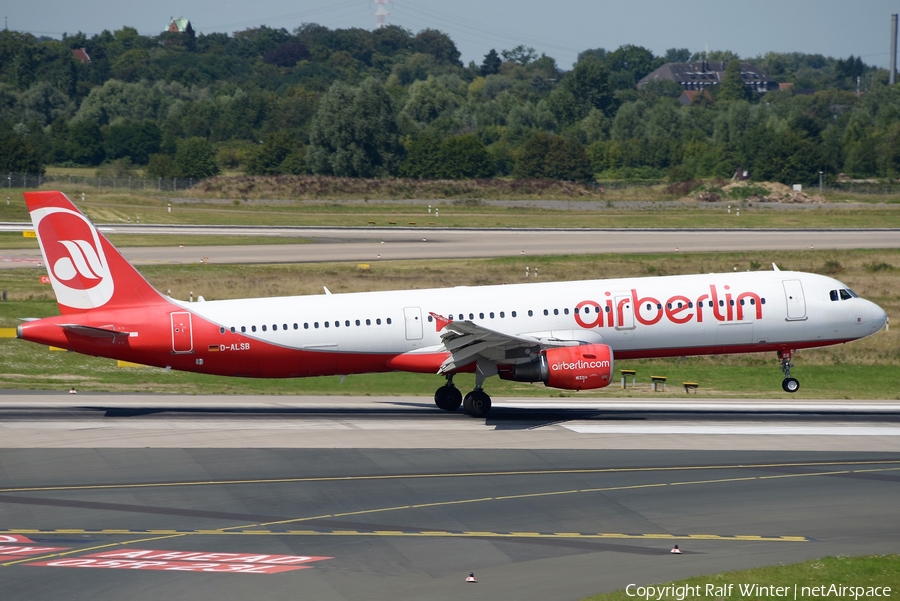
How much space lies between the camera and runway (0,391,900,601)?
22.0 metres

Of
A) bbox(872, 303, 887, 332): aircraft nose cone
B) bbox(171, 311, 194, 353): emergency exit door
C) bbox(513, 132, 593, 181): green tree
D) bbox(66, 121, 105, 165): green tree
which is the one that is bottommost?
bbox(872, 303, 887, 332): aircraft nose cone

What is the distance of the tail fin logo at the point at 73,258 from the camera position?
3738 cm

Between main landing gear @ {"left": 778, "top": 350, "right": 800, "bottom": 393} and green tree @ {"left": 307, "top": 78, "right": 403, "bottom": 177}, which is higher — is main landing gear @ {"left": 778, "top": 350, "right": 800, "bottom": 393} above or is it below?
below

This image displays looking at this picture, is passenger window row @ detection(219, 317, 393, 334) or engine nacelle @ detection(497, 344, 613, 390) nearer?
engine nacelle @ detection(497, 344, 613, 390)

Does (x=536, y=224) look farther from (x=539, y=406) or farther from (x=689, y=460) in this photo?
(x=689, y=460)

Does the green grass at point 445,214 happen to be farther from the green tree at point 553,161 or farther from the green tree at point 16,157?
the green tree at point 553,161

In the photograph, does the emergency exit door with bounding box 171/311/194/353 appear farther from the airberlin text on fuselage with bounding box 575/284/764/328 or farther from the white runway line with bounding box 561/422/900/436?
the airberlin text on fuselage with bounding box 575/284/764/328

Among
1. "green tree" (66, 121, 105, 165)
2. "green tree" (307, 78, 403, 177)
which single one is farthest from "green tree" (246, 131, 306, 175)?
"green tree" (66, 121, 105, 165)

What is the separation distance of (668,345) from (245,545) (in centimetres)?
2130

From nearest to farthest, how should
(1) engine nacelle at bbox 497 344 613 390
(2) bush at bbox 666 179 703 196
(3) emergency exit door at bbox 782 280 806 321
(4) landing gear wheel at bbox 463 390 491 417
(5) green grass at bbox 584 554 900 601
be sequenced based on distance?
(5) green grass at bbox 584 554 900 601
(1) engine nacelle at bbox 497 344 613 390
(4) landing gear wheel at bbox 463 390 491 417
(3) emergency exit door at bbox 782 280 806 321
(2) bush at bbox 666 179 703 196

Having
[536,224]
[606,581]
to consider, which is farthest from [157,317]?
[536,224]

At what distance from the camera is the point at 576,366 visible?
3700 cm

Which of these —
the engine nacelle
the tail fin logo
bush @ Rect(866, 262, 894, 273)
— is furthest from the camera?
bush @ Rect(866, 262, 894, 273)

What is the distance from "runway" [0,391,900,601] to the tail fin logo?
14.4 ft
